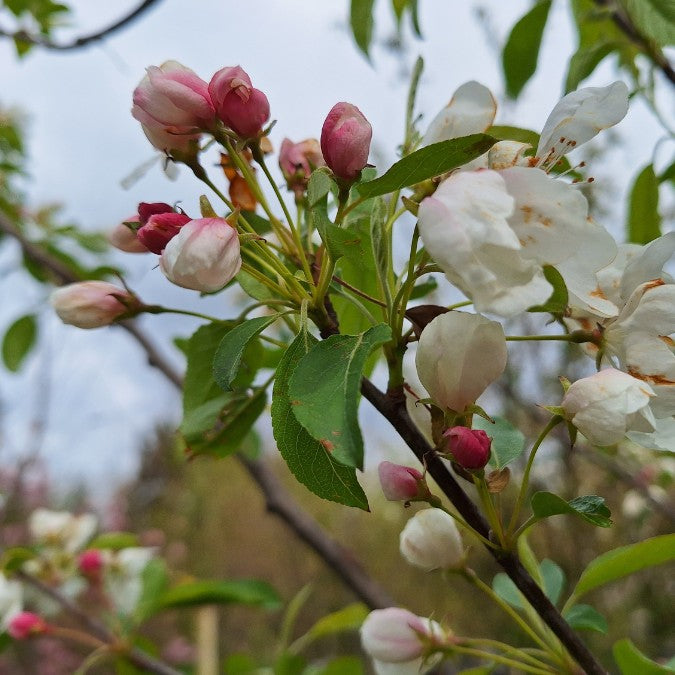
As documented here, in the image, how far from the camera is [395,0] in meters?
1.19

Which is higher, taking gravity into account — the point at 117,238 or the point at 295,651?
the point at 117,238

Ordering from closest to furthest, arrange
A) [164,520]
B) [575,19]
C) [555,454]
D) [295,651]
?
[575,19], [295,651], [555,454], [164,520]

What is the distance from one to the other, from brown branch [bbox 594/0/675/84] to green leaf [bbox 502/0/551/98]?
4.6 inches

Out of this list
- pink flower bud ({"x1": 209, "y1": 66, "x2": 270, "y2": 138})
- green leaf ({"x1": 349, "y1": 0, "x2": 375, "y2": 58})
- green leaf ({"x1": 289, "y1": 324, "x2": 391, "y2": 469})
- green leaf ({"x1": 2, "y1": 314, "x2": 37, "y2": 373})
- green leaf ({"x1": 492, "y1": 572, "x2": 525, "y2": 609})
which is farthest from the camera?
green leaf ({"x1": 2, "y1": 314, "x2": 37, "y2": 373})

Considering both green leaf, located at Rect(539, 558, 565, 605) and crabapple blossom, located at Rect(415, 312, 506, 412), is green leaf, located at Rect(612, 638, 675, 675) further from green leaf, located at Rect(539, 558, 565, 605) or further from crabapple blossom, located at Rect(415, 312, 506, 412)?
crabapple blossom, located at Rect(415, 312, 506, 412)

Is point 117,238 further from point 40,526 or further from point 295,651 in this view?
point 40,526

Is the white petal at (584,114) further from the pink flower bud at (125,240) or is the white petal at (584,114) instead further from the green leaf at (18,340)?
the green leaf at (18,340)

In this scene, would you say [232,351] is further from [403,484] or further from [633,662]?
[633,662]

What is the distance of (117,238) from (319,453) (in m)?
0.27

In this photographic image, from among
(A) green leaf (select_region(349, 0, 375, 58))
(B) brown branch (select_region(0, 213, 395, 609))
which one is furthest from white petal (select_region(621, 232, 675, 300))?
(B) brown branch (select_region(0, 213, 395, 609))

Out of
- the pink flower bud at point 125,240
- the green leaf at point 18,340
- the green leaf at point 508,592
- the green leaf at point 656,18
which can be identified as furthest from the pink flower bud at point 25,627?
the green leaf at point 656,18

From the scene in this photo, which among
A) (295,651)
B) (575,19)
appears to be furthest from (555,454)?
(575,19)

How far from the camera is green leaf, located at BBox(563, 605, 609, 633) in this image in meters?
0.66

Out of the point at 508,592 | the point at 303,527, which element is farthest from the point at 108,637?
the point at 508,592
